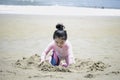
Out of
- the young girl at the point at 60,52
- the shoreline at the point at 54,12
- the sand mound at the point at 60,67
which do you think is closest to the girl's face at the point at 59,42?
the young girl at the point at 60,52

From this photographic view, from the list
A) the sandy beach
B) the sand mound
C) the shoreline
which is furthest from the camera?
the shoreline

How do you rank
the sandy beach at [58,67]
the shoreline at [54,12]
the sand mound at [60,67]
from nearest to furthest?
the sandy beach at [58,67] → the sand mound at [60,67] → the shoreline at [54,12]

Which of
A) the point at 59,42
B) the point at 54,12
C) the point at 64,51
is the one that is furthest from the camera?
the point at 54,12

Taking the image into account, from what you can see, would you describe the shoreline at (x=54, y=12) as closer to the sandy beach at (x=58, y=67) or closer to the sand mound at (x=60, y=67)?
the sandy beach at (x=58, y=67)

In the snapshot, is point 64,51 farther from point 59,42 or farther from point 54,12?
point 54,12

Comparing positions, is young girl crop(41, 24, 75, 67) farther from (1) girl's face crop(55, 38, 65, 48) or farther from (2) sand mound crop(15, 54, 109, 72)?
(2) sand mound crop(15, 54, 109, 72)

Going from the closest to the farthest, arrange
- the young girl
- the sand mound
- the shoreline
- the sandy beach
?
1. the sandy beach
2. the sand mound
3. the young girl
4. the shoreline

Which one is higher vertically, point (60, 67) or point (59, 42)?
point (59, 42)

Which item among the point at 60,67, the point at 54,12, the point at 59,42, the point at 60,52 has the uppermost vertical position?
the point at 54,12

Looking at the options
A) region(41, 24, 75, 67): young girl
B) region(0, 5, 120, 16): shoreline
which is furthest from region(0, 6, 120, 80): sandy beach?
region(0, 5, 120, 16): shoreline

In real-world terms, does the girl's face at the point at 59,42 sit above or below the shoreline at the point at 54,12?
below

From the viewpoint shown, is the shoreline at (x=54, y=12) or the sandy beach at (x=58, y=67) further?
the shoreline at (x=54, y=12)

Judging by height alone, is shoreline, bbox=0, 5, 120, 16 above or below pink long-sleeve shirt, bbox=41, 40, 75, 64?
above

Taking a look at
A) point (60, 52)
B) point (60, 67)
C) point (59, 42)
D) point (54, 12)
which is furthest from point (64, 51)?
point (54, 12)
